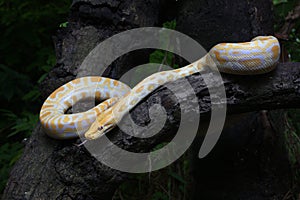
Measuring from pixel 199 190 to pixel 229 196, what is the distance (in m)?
0.31

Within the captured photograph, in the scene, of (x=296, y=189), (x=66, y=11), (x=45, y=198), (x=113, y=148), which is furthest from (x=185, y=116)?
(x=66, y=11)

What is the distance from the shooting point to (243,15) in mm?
3428

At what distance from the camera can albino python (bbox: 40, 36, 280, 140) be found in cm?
246

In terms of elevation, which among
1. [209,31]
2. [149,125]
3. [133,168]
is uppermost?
[209,31]

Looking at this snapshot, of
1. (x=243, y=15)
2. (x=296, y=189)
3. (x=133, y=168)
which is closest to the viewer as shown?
(x=133, y=168)

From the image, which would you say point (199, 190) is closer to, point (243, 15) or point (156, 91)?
point (156, 91)

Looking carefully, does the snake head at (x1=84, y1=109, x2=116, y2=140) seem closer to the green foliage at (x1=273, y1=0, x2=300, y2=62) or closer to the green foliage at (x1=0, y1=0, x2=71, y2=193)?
the green foliage at (x1=273, y1=0, x2=300, y2=62)

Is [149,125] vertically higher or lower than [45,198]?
higher

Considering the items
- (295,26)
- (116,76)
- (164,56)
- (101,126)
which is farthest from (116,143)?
(295,26)

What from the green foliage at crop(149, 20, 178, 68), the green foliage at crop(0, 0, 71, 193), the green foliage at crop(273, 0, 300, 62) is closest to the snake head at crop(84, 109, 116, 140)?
the green foliage at crop(149, 20, 178, 68)

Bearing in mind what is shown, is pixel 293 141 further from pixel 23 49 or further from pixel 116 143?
pixel 23 49

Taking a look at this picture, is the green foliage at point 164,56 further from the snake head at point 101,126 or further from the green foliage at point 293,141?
the snake head at point 101,126

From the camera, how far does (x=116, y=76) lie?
3.39 meters

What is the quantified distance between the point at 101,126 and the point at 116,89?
1.86 feet
